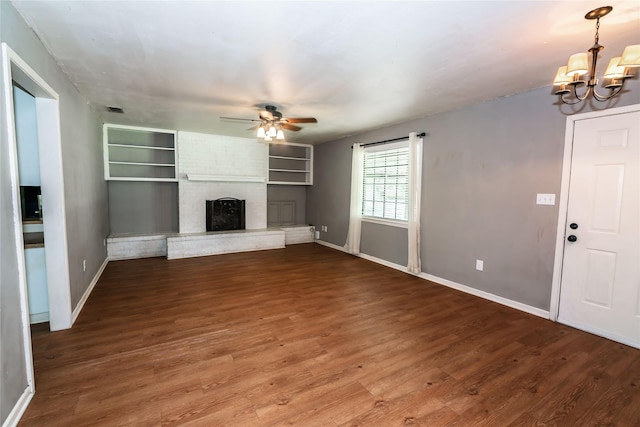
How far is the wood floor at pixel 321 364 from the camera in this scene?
1.75m

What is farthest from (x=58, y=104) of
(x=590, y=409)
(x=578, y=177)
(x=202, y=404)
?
(x=578, y=177)

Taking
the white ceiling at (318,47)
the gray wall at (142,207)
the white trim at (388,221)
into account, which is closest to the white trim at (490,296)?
the white trim at (388,221)

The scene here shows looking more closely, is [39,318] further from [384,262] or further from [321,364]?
[384,262]

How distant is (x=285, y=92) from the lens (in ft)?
10.7

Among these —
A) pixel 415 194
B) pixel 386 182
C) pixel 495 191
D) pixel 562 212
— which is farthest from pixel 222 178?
pixel 562 212

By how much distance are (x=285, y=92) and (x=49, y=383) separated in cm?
315

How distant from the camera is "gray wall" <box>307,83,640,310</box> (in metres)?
3.08

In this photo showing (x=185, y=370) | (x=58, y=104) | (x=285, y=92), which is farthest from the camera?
(x=285, y=92)

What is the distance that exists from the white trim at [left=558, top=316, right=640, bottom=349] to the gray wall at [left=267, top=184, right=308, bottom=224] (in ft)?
18.2

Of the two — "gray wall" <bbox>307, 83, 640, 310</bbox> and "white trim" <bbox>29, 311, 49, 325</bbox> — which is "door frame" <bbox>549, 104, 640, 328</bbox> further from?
"white trim" <bbox>29, 311, 49, 325</bbox>

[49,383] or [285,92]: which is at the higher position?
[285,92]

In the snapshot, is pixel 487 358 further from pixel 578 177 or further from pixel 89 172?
pixel 89 172

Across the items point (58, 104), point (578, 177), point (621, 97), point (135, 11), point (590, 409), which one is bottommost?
point (590, 409)

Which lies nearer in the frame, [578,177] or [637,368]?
[637,368]
